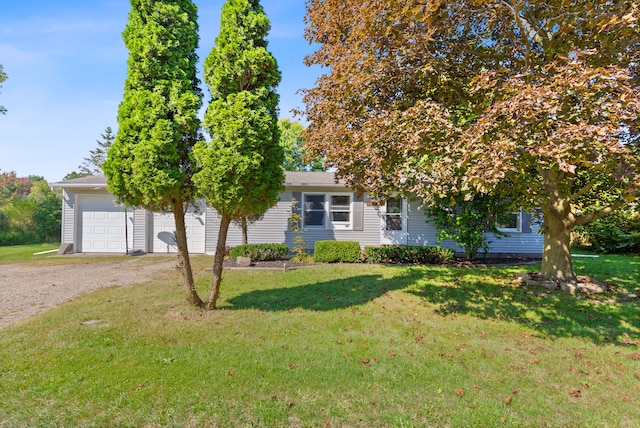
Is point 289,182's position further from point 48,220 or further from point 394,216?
point 48,220

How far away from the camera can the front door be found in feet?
42.0

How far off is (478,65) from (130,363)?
24.1 feet

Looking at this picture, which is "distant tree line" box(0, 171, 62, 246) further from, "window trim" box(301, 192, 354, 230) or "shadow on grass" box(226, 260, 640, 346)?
"shadow on grass" box(226, 260, 640, 346)

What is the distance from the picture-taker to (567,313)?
5.64 metres

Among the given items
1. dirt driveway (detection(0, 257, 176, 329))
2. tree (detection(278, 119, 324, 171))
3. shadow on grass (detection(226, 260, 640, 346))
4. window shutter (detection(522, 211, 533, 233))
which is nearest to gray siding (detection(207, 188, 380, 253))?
dirt driveway (detection(0, 257, 176, 329))

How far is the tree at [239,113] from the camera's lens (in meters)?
4.66

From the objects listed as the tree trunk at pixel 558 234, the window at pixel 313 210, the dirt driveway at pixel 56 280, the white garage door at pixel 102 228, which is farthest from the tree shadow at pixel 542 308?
the white garage door at pixel 102 228

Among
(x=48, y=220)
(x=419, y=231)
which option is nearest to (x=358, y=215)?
(x=419, y=231)

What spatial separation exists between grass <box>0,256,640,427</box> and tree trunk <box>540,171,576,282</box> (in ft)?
2.65

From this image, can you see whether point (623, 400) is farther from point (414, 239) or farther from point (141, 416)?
point (414, 239)

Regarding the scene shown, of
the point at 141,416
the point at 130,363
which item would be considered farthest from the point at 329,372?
the point at 130,363

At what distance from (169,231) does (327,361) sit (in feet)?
37.3

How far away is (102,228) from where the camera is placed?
13.1m

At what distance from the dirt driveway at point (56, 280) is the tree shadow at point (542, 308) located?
7001 mm
